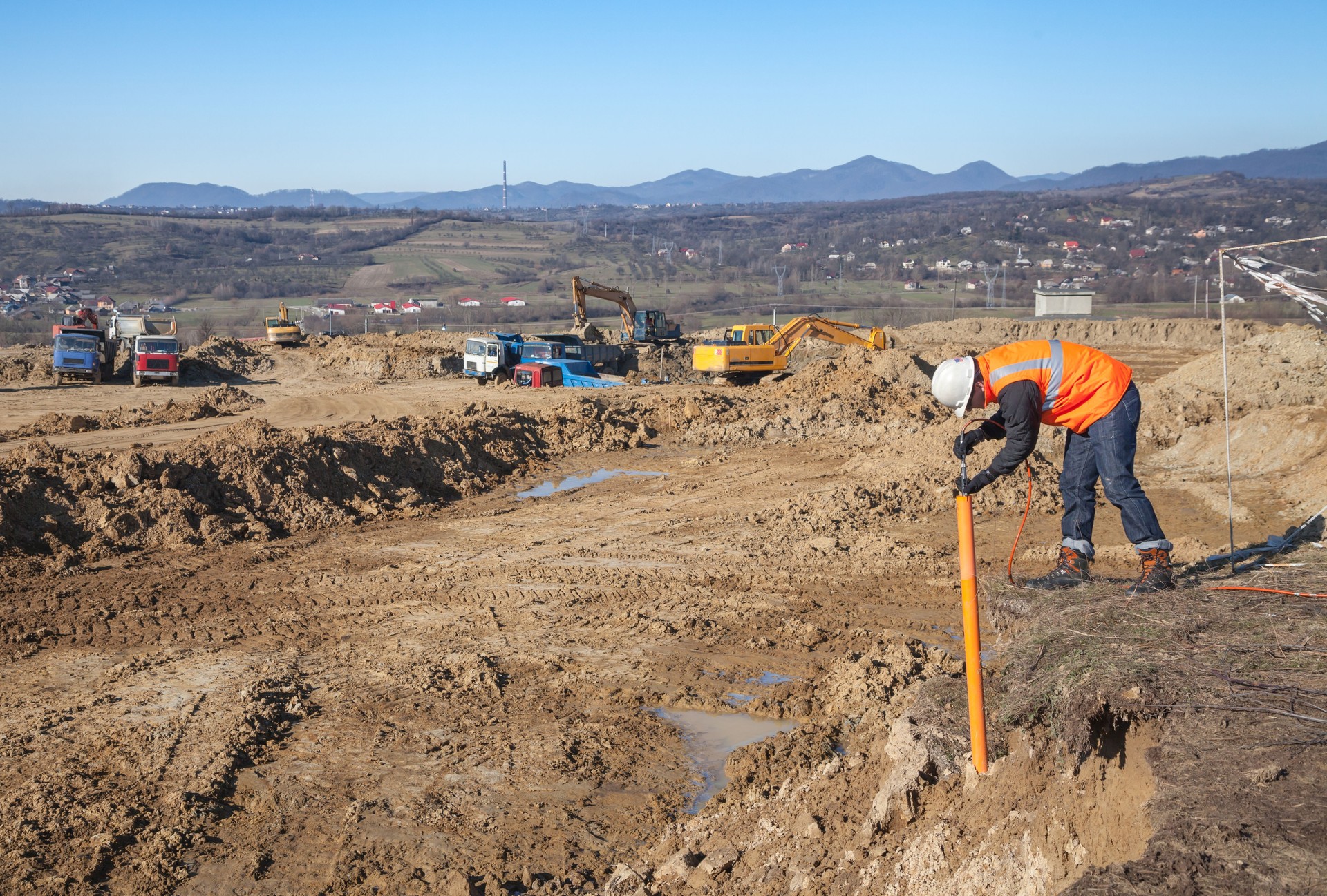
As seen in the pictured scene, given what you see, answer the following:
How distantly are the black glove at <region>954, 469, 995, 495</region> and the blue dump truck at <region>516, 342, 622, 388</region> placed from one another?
21932 mm

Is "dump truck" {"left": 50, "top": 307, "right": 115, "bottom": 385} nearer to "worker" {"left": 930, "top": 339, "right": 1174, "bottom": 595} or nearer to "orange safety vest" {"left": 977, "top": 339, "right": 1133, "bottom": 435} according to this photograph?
"worker" {"left": 930, "top": 339, "right": 1174, "bottom": 595}

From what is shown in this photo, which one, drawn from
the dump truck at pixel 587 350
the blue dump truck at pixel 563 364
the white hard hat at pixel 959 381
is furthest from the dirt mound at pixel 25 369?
the white hard hat at pixel 959 381

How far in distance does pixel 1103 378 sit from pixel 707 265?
120 meters

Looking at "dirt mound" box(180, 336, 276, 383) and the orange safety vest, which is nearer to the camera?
the orange safety vest

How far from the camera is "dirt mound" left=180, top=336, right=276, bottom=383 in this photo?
31656mm

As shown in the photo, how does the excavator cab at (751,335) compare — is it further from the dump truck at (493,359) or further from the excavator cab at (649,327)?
the excavator cab at (649,327)

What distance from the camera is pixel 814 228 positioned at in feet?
526

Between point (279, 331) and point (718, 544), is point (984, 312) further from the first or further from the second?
point (718, 544)

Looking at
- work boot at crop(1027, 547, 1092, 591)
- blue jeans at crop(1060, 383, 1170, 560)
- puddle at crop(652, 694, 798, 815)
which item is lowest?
puddle at crop(652, 694, 798, 815)

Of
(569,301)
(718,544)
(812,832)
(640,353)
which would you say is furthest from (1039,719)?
(569,301)

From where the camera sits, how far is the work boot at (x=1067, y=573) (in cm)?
649

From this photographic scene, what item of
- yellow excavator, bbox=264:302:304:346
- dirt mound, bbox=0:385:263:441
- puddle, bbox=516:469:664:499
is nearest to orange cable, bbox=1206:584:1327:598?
puddle, bbox=516:469:664:499

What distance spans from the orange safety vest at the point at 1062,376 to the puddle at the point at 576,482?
1009 centimetres

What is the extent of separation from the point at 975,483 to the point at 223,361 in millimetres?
32576
